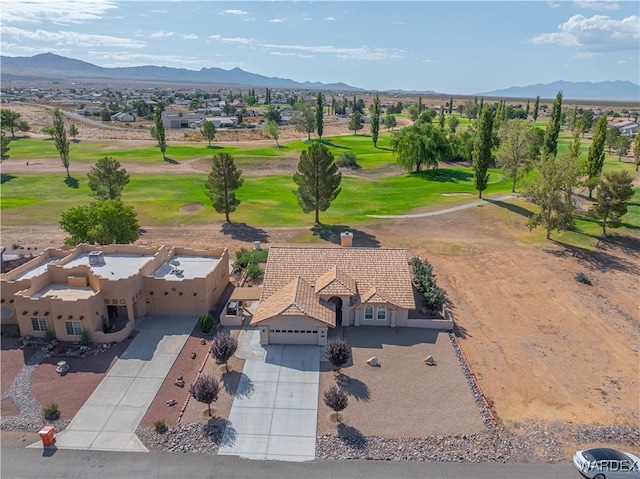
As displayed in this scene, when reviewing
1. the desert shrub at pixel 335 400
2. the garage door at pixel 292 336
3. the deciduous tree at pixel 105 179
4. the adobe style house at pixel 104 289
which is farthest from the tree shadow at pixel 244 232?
the desert shrub at pixel 335 400

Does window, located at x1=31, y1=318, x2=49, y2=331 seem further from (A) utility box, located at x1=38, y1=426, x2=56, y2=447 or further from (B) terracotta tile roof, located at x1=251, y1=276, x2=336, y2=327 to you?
(B) terracotta tile roof, located at x1=251, y1=276, x2=336, y2=327

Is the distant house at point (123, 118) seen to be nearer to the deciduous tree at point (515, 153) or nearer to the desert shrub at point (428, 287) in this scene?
the deciduous tree at point (515, 153)

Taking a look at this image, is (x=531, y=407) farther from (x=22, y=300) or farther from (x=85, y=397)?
(x=22, y=300)

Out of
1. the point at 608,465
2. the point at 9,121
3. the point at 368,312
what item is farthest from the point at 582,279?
the point at 9,121

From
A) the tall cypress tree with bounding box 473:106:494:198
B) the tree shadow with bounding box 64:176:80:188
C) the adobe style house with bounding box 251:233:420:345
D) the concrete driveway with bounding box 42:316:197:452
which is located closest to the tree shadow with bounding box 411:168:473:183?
the tall cypress tree with bounding box 473:106:494:198

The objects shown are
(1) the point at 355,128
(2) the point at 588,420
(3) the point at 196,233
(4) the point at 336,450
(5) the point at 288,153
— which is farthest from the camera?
(1) the point at 355,128

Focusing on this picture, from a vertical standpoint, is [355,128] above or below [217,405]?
above

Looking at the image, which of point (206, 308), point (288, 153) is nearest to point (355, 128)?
point (288, 153)
